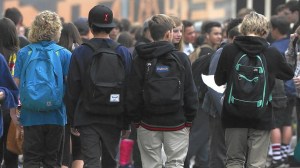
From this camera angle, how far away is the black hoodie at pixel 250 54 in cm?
927

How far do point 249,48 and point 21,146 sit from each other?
2590mm

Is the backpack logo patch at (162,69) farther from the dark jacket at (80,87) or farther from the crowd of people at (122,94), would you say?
the dark jacket at (80,87)

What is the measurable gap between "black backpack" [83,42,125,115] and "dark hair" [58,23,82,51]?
5.80 ft

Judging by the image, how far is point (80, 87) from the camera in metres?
8.95

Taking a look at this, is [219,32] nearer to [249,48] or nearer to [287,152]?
[287,152]

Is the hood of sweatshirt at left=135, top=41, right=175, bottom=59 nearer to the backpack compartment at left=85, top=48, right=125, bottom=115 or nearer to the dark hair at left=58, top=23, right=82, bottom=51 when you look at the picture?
the backpack compartment at left=85, top=48, right=125, bottom=115

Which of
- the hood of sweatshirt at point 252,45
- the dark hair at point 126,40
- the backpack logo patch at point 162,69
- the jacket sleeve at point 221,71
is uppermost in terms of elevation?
the hood of sweatshirt at point 252,45

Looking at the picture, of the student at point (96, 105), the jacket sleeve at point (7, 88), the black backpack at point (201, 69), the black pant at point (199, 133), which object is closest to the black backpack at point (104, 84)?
the student at point (96, 105)

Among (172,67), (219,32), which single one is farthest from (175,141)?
(219,32)

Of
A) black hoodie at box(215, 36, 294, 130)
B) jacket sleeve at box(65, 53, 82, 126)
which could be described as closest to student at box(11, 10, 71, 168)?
jacket sleeve at box(65, 53, 82, 126)

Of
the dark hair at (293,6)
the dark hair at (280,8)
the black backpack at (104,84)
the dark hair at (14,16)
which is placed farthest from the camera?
the dark hair at (280,8)

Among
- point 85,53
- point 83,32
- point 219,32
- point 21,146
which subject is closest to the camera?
point 85,53

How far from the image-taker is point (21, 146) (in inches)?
392

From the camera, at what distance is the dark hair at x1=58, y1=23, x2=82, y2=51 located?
1059cm
